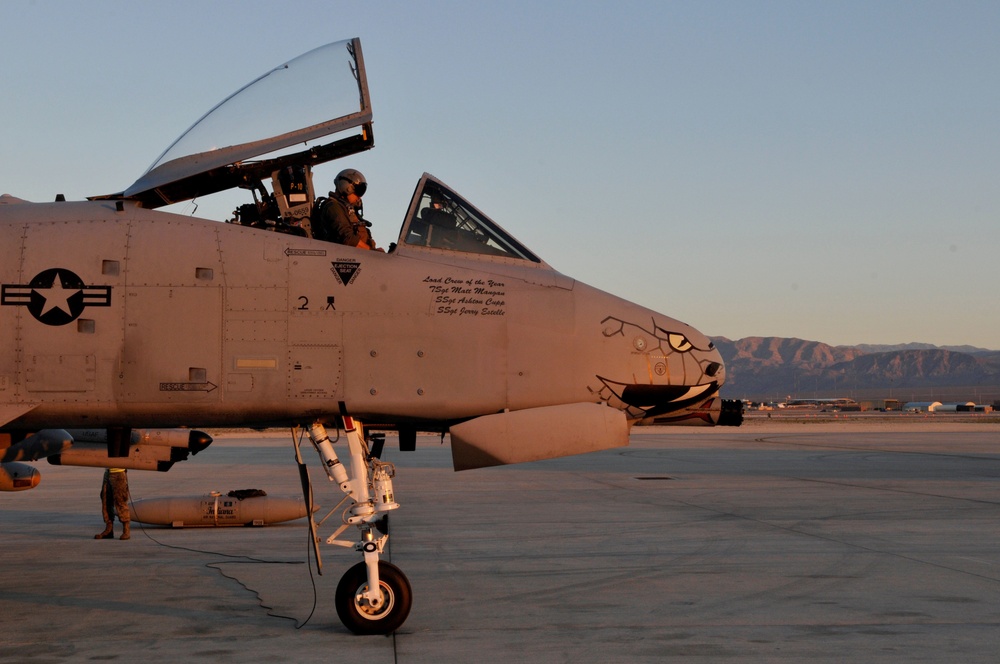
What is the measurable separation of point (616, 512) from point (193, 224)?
38.5 ft

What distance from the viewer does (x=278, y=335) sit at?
8258 mm

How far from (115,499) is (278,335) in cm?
878

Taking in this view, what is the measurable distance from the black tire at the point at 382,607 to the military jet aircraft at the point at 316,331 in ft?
0.06

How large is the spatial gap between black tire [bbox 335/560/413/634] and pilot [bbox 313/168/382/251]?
3000 mm

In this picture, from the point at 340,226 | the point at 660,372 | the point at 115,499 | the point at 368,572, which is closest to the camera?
the point at 368,572

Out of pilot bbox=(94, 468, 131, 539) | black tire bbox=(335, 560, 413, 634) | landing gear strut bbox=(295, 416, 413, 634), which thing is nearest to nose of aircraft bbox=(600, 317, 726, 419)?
landing gear strut bbox=(295, 416, 413, 634)

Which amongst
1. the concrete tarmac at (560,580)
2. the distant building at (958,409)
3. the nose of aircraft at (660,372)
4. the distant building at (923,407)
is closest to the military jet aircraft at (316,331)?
the nose of aircraft at (660,372)

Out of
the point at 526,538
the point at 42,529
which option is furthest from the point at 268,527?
the point at 526,538

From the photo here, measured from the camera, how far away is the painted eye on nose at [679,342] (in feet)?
28.3

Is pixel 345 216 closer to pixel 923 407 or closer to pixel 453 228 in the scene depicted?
pixel 453 228

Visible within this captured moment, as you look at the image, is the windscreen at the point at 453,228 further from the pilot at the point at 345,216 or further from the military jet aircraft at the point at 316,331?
the pilot at the point at 345,216

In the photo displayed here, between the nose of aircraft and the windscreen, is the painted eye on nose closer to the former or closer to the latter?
the nose of aircraft

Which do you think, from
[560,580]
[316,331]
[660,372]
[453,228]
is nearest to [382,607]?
[316,331]

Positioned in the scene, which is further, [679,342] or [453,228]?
[453,228]
